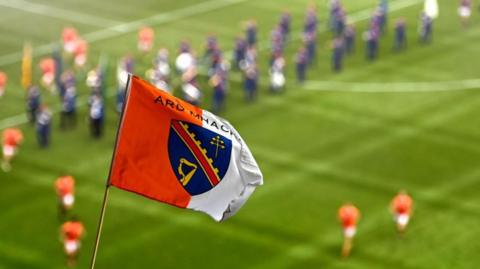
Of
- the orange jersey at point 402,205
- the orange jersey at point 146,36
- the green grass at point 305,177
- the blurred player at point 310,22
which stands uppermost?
the blurred player at point 310,22

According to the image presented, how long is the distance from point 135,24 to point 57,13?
11.0 feet

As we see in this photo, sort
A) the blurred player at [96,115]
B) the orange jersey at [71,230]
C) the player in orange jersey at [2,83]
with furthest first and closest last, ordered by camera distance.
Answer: the player in orange jersey at [2,83], the blurred player at [96,115], the orange jersey at [71,230]

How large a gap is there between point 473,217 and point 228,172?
53.9ft

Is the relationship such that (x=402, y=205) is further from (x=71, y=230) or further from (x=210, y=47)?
(x=210, y=47)

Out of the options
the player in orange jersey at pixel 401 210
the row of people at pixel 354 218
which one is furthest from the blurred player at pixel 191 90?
the player in orange jersey at pixel 401 210

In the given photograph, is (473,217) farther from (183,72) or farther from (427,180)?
(183,72)

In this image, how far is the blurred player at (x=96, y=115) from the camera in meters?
40.1

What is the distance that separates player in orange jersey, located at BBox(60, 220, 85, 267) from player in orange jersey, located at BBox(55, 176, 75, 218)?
1.69 m

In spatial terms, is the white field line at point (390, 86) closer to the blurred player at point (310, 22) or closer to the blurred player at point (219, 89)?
the blurred player at point (219, 89)

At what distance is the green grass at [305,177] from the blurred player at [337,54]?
1.81 feet

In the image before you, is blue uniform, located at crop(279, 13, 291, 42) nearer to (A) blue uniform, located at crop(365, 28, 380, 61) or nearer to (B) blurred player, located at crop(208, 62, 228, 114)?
(A) blue uniform, located at crop(365, 28, 380, 61)

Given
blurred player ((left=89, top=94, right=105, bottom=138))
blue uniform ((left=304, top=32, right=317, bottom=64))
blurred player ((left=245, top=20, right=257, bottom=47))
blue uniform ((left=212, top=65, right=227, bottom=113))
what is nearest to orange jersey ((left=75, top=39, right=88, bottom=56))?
blue uniform ((left=212, top=65, right=227, bottom=113))

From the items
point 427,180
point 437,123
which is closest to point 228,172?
point 427,180

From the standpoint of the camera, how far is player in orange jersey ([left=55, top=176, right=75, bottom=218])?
34.3 metres
